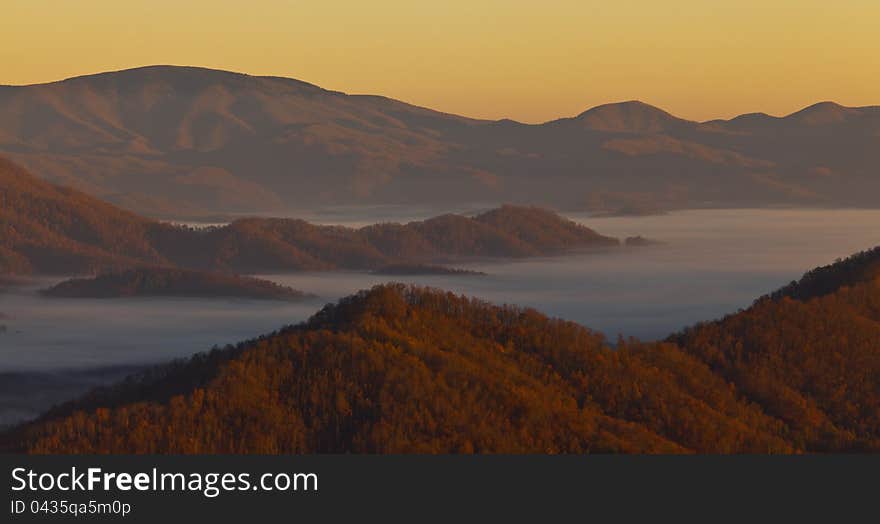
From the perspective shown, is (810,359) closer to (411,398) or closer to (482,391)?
(482,391)

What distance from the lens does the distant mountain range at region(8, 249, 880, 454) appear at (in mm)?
71500

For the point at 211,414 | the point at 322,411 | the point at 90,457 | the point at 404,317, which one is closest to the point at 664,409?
the point at 404,317

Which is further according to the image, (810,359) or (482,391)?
(810,359)

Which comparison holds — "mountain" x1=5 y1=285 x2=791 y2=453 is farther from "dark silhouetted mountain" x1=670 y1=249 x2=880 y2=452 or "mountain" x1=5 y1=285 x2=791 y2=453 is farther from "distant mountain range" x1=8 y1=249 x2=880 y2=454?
"dark silhouetted mountain" x1=670 y1=249 x2=880 y2=452

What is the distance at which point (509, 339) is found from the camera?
9106 cm

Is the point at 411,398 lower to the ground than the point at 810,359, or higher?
higher

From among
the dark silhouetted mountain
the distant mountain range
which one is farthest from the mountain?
the dark silhouetted mountain

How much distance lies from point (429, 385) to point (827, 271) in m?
78.7

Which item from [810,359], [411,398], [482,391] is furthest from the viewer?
[810,359]

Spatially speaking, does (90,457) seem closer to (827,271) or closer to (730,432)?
(730,432)

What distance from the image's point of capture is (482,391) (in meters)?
77.2

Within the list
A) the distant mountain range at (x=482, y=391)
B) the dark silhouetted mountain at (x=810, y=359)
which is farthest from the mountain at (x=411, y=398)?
the dark silhouetted mountain at (x=810, y=359)

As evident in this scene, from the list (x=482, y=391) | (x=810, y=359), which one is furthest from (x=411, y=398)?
(x=810, y=359)

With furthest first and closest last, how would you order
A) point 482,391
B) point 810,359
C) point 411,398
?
point 810,359, point 482,391, point 411,398
